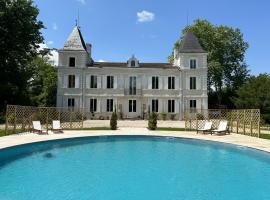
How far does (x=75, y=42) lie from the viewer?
112 ft

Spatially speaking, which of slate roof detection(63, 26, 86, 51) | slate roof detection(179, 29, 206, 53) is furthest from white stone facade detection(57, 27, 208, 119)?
slate roof detection(179, 29, 206, 53)

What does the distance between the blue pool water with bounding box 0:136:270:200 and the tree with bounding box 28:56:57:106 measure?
24293mm

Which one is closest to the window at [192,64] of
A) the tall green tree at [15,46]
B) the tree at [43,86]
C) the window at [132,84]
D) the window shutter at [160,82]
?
the window shutter at [160,82]

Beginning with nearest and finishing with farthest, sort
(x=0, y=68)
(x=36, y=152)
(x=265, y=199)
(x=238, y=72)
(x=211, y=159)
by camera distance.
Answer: (x=265, y=199) < (x=211, y=159) < (x=36, y=152) < (x=0, y=68) < (x=238, y=72)

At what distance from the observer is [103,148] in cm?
1377

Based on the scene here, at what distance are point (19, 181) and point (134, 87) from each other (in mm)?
26372

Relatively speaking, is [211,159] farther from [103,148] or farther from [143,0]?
[143,0]

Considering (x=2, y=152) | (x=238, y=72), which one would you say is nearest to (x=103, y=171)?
(x=2, y=152)

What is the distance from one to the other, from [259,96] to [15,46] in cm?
2703

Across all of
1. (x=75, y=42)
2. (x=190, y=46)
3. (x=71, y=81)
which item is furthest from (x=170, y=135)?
(x=75, y=42)

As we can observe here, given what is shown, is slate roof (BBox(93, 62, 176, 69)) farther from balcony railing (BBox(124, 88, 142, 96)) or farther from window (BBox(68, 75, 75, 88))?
window (BBox(68, 75, 75, 88))

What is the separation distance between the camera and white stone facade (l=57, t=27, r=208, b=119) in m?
33.1

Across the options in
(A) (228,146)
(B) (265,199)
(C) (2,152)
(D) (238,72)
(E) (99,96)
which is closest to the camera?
(B) (265,199)

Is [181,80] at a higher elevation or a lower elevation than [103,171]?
higher
